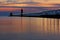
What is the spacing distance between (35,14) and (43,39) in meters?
41.2

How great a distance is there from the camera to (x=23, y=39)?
839cm

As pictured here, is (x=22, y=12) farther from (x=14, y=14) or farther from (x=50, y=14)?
(x=50, y=14)

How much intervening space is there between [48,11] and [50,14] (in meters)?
2.93

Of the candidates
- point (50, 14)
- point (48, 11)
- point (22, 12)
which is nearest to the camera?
point (50, 14)

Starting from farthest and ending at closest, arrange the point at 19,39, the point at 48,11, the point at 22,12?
the point at 22,12 → the point at 48,11 → the point at 19,39

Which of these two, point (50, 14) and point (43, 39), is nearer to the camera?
point (43, 39)

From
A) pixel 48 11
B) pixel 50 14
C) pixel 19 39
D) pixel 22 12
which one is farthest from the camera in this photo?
pixel 22 12

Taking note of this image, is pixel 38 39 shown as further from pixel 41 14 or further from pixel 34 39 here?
pixel 41 14

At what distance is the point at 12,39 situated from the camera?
8.35 m

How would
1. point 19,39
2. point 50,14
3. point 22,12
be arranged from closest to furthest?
1. point 19,39
2. point 50,14
3. point 22,12

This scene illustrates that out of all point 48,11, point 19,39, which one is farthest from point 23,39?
point 48,11

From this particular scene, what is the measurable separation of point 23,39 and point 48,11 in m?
39.1

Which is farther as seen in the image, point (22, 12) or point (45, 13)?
point (22, 12)

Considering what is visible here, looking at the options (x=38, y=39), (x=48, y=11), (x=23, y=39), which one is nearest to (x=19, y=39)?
(x=23, y=39)
